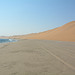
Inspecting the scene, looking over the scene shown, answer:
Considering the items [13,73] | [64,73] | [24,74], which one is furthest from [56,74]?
[13,73]

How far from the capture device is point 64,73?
4.12 m

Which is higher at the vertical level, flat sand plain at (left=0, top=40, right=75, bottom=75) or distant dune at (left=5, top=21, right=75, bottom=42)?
distant dune at (left=5, top=21, right=75, bottom=42)

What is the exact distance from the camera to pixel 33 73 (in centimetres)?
409

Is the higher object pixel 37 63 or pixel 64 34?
pixel 64 34

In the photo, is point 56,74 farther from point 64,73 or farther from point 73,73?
point 73,73

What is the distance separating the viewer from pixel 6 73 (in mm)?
4043

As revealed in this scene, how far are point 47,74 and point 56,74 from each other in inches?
12.2

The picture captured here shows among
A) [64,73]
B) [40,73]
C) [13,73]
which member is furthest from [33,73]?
[64,73]

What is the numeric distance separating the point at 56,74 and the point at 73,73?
62 centimetres

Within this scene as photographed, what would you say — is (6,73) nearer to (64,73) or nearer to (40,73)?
(40,73)

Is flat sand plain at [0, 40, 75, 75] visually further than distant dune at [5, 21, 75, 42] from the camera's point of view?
No

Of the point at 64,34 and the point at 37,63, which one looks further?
the point at 64,34

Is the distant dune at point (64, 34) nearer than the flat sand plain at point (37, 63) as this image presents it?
No

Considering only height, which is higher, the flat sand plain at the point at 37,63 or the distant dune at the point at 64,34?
the distant dune at the point at 64,34
